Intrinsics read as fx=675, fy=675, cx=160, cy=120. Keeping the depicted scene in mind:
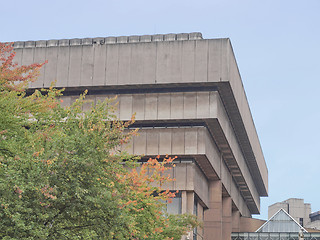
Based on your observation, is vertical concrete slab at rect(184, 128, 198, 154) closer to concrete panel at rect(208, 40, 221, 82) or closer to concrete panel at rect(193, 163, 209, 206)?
concrete panel at rect(193, 163, 209, 206)

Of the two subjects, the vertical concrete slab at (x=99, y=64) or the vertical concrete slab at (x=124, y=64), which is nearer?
the vertical concrete slab at (x=124, y=64)

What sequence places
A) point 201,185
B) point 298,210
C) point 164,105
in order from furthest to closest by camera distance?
point 298,210 → point 201,185 → point 164,105

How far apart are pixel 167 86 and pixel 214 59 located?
226 inches

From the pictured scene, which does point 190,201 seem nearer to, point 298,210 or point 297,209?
point 297,209

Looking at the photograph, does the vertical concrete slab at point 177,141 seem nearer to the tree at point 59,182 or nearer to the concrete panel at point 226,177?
the concrete panel at point 226,177

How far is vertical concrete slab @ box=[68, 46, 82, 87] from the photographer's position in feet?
241

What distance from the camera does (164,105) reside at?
71.3 metres

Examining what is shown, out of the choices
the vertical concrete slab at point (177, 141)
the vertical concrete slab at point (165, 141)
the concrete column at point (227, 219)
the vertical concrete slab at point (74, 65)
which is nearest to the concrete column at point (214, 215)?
the concrete column at point (227, 219)

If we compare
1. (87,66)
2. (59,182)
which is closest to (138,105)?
(87,66)

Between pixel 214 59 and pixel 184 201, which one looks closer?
pixel 184 201

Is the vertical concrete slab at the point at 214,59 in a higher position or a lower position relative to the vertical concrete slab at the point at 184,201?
higher

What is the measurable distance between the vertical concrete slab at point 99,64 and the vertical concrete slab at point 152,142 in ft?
25.5

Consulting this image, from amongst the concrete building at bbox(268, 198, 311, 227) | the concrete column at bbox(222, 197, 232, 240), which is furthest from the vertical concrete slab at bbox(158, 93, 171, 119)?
the concrete building at bbox(268, 198, 311, 227)

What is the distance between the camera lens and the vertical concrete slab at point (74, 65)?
73438 millimetres
